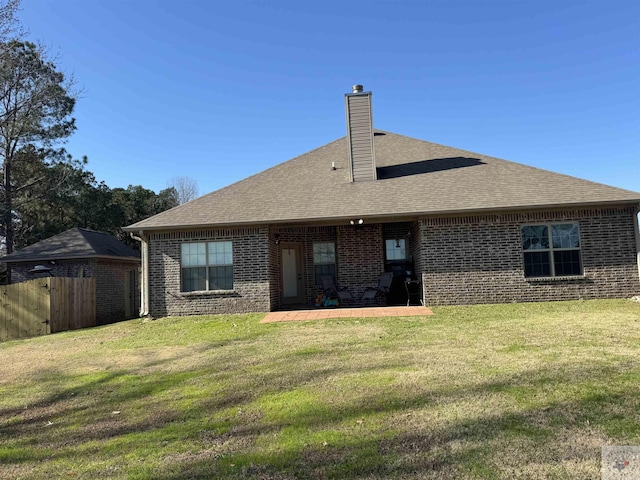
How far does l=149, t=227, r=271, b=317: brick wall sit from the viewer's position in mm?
12109

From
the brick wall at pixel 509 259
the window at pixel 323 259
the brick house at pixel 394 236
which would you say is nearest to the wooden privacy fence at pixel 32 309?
the brick house at pixel 394 236

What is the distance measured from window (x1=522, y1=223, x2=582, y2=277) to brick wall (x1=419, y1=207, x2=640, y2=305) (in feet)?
0.57

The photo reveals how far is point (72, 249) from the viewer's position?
56.1ft

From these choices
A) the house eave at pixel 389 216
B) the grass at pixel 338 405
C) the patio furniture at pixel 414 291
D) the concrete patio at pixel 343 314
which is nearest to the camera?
the grass at pixel 338 405

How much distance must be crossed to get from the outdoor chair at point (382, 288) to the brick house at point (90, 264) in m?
10.4

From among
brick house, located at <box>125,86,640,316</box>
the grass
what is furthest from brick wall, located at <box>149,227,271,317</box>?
the grass

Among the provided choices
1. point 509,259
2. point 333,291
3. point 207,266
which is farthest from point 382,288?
point 207,266

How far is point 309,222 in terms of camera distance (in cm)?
1203

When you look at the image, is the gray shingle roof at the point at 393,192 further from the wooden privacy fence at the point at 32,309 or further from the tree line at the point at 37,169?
the tree line at the point at 37,169

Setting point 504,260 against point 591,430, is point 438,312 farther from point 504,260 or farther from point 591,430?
point 591,430

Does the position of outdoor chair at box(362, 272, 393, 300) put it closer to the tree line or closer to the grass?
the grass

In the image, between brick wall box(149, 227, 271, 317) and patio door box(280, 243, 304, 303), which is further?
patio door box(280, 243, 304, 303)

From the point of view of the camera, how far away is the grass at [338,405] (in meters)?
3.16

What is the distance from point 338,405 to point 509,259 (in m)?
8.67
